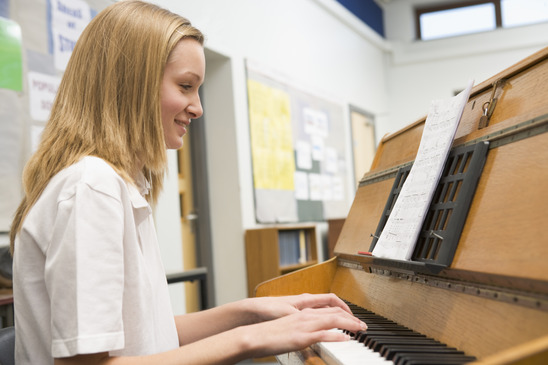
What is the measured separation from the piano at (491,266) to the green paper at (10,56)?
1.98 meters

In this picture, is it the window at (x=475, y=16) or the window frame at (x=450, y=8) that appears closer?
the window at (x=475, y=16)

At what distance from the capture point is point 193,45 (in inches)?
50.5

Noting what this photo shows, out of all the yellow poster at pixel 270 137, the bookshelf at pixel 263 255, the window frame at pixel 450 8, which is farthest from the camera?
the window frame at pixel 450 8

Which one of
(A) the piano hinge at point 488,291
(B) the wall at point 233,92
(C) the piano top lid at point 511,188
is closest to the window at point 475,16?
(B) the wall at point 233,92

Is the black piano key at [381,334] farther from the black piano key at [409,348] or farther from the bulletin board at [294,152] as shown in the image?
the bulletin board at [294,152]

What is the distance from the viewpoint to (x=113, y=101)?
46.1 inches

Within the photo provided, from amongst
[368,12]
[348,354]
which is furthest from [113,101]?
[368,12]

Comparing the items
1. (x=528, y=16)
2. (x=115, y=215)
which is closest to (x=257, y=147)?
(x=115, y=215)

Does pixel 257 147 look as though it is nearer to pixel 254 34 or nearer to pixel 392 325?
pixel 254 34

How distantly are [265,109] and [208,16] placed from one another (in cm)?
97

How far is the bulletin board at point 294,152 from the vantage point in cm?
479

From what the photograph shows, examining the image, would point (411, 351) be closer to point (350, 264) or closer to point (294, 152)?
point (350, 264)

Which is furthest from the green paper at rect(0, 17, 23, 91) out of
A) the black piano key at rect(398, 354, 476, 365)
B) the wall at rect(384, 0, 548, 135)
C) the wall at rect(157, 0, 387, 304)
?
the wall at rect(384, 0, 548, 135)

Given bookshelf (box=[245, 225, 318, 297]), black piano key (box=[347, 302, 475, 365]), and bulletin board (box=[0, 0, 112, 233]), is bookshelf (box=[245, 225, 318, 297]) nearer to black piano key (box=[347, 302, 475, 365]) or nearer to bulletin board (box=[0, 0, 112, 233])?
bulletin board (box=[0, 0, 112, 233])
